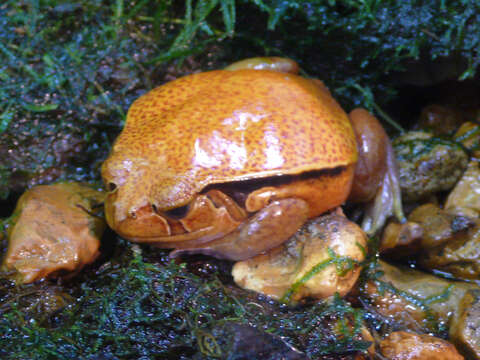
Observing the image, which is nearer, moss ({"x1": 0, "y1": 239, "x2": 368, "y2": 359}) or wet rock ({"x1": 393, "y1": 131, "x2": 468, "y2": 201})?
moss ({"x1": 0, "y1": 239, "x2": 368, "y2": 359})

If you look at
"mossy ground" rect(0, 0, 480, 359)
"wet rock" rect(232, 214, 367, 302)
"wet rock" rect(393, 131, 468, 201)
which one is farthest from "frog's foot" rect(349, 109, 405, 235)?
"mossy ground" rect(0, 0, 480, 359)

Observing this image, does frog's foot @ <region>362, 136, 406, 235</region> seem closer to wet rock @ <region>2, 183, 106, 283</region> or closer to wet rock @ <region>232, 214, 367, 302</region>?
wet rock @ <region>232, 214, 367, 302</region>

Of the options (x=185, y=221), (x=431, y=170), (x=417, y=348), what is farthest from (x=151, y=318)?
(x=431, y=170)

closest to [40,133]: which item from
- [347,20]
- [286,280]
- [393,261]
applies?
[286,280]

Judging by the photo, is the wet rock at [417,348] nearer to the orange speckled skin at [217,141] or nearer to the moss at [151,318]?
the moss at [151,318]

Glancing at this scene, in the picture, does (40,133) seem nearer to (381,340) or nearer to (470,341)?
(381,340)

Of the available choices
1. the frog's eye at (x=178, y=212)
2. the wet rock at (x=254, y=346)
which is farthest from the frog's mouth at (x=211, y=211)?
the wet rock at (x=254, y=346)

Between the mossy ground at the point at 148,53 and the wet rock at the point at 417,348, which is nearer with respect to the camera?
the wet rock at the point at 417,348

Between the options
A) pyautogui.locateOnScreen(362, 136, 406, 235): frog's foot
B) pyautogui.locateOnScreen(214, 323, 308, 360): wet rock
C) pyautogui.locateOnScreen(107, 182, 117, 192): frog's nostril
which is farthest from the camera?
pyautogui.locateOnScreen(362, 136, 406, 235): frog's foot
